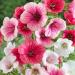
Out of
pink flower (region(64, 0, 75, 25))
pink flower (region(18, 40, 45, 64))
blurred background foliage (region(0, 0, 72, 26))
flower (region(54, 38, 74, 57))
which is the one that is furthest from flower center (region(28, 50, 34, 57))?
blurred background foliage (region(0, 0, 72, 26))

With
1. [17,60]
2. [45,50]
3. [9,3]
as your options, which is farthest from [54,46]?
[9,3]

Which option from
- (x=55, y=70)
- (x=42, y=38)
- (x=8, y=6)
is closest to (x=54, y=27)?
(x=42, y=38)

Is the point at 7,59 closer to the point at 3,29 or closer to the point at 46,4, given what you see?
the point at 3,29

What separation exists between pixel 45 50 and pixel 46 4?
20 centimetres

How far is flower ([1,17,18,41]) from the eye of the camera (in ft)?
6.80

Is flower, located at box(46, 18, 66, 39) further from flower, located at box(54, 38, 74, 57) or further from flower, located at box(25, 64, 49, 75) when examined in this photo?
flower, located at box(25, 64, 49, 75)

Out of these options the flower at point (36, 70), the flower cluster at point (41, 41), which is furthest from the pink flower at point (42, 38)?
the flower at point (36, 70)

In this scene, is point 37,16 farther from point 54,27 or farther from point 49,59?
point 49,59

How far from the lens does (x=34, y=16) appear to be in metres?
2.07

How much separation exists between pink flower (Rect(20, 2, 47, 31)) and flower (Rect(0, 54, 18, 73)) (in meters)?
0.16

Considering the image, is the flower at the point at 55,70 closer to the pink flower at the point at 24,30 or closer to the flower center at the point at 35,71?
the flower center at the point at 35,71

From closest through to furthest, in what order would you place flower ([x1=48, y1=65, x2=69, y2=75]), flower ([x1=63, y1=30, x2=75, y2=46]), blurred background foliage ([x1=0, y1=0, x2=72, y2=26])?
flower ([x1=48, y1=65, x2=69, y2=75]) < flower ([x1=63, y1=30, x2=75, y2=46]) < blurred background foliage ([x1=0, y1=0, x2=72, y2=26])

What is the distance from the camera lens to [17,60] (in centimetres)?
205

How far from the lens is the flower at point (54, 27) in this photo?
2.02m
